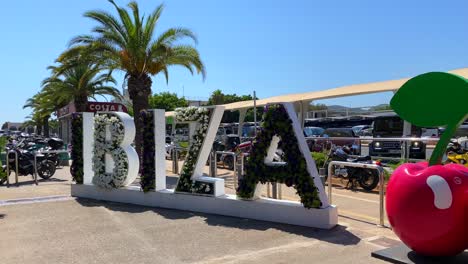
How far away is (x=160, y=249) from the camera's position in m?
6.00

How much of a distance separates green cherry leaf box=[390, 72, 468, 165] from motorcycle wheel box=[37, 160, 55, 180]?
12.4m

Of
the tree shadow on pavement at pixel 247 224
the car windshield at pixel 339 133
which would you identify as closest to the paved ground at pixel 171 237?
the tree shadow on pavement at pixel 247 224

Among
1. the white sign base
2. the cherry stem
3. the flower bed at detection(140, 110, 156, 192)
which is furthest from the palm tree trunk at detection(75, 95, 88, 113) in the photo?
the cherry stem

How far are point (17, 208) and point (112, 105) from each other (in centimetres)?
1345

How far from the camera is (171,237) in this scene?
662cm

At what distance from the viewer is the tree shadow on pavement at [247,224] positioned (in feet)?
20.7

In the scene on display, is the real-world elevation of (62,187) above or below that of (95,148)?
below

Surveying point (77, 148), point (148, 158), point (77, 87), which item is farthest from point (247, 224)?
point (77, 87)

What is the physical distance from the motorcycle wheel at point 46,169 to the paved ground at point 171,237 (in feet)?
18.1

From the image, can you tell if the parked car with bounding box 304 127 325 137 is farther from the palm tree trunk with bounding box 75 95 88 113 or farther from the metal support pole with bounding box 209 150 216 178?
the palm tree trunk with bounding box 75 95 88 113

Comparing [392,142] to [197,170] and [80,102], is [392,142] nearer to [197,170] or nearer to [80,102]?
[197,170]

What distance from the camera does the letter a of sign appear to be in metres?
6.84

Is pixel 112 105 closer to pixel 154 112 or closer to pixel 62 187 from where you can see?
pixel 62 187

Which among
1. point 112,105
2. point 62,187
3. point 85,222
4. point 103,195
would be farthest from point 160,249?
point 112,105
